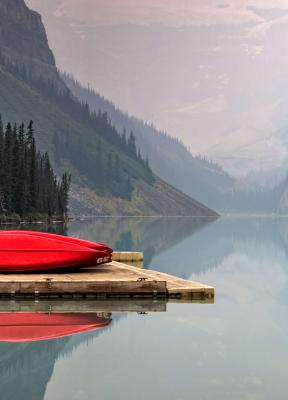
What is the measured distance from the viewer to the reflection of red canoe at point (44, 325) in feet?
53.3

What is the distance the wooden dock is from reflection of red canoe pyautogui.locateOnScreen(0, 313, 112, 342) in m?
2.40

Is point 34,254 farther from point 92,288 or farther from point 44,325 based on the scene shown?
point 44,325

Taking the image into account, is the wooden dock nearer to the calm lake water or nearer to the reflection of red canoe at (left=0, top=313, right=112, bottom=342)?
the calm lake water

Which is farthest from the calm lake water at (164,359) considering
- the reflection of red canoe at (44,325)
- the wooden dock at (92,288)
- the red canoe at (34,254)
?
the red canoe at (34,254)

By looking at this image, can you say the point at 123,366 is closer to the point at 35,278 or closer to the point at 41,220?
the point at 35,278

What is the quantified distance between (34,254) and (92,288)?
3.27 meters

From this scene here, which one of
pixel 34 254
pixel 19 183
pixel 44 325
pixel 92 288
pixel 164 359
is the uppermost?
pixel 19 183

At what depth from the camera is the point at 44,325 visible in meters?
17.8

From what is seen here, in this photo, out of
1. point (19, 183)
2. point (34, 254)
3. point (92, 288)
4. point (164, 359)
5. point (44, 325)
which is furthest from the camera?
point (19, 183)

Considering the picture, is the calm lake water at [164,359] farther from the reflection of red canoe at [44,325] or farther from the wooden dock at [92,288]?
the wooden dock at [92,288]

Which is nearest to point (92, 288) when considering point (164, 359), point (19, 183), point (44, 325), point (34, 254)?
point (34, 254)

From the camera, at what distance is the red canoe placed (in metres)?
24.5

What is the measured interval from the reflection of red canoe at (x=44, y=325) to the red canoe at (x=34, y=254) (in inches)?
201

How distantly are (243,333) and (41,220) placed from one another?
128430 millimetres
